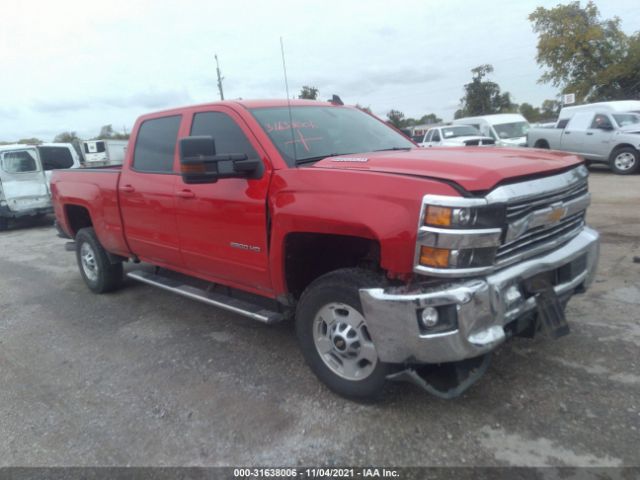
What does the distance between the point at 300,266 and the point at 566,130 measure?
45.6 feet

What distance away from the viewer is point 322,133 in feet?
12.6

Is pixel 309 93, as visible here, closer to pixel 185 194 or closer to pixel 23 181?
pixel 185 194

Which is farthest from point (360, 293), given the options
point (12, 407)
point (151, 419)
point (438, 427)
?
point (12, 407)

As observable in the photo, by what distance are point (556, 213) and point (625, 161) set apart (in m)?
12.5

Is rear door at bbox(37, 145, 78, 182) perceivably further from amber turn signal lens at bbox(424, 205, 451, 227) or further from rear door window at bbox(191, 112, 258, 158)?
amber turn signal lens at bbox(424, 205, 451, 227)

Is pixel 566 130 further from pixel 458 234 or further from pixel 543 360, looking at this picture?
pixel 458 234

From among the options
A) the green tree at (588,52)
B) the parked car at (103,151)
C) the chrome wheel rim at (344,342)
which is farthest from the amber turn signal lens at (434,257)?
the green tree at (588,52)

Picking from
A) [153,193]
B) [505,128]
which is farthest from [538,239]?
[505,128]

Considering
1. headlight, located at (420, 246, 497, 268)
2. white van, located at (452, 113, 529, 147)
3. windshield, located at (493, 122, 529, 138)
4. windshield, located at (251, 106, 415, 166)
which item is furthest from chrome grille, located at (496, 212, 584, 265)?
windshield, located at (493, 122, 529, 138)

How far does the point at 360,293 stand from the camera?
2.79 meters

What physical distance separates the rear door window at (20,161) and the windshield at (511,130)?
1523 centimetres

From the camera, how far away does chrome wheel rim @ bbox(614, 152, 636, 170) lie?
13208 millimetres

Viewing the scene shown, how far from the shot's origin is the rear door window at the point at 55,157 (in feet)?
41.5

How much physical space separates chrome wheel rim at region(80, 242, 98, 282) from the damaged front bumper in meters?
4.11
